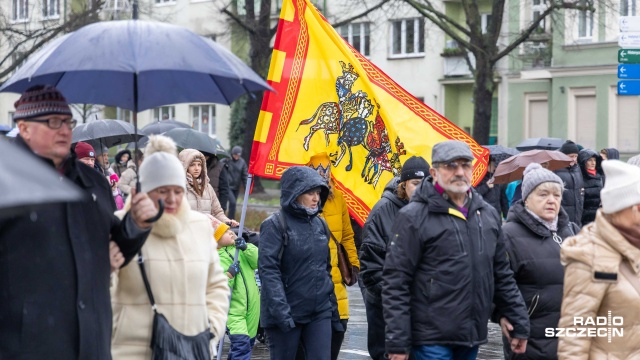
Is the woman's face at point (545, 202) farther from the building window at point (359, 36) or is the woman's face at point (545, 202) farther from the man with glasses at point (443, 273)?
the building window at point (359, 36)

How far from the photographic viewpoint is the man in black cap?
14945 mm

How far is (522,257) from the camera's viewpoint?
7.28 metres

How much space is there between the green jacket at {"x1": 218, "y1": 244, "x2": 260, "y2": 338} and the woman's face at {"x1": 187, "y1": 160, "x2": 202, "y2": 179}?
146cm

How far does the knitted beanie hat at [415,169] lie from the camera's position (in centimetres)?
834

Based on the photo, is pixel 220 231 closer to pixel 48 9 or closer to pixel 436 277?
pixel 436 277

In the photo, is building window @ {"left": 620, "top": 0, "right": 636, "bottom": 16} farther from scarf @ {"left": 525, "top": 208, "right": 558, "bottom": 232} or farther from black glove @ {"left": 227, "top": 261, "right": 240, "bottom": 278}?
scarf @ {"left": 525, "top": 208, "right": 558, "bottom": 232}

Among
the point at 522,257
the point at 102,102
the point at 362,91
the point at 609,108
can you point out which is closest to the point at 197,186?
the point at 362,91

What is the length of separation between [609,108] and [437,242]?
3841 centimetres

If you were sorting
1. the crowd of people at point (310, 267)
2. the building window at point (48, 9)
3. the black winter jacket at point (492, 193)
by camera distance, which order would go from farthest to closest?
the building window at point (48, 9)
the black winter jacket at point (492, 193)
the crowd of people at point (310, 267)

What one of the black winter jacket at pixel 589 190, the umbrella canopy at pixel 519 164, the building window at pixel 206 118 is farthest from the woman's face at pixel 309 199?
the building window at pixel 206 118

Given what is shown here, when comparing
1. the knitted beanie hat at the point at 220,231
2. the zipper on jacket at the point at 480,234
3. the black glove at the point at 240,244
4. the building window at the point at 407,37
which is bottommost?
the black glove at the point at 240,244

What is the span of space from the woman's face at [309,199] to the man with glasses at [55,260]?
128 inches

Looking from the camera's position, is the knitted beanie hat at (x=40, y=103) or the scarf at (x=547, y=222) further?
the scarf at (x=547, y=222)

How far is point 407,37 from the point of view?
52094 mm
